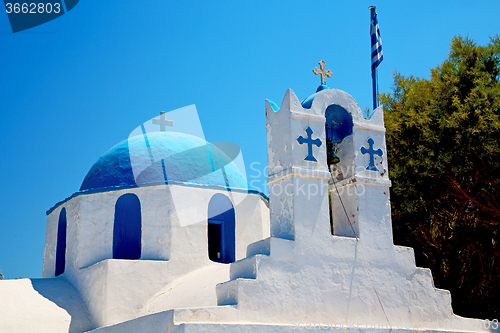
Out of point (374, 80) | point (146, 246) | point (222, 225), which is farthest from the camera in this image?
point (374, 80)

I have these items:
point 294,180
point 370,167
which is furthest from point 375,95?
point 294,180

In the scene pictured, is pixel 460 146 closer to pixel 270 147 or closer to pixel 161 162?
pixel 270 147

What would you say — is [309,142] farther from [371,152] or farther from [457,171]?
[457,171]

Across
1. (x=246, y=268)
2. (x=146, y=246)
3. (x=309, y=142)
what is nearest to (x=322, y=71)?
(x=309, y=142)

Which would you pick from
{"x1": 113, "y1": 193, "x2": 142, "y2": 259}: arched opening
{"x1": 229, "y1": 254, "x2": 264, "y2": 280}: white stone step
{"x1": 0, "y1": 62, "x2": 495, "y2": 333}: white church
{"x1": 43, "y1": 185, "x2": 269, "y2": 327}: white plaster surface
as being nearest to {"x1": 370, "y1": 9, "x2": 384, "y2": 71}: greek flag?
{"x1": 0, "y1": 62, "x2": 495, "y2": 333}: white church

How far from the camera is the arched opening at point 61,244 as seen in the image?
34.1 feet

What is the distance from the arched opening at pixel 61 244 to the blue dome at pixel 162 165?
789mm

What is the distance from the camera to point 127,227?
9898 millimetres

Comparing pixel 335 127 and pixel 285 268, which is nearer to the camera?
pixel 285 268

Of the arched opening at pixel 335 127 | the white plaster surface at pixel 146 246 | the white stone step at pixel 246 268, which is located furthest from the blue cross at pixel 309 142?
the white plaster surface at pixel 146 246

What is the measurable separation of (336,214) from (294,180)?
45.0 inches

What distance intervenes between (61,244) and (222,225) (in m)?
3.39

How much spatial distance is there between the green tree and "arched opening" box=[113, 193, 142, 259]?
5856 millimetres

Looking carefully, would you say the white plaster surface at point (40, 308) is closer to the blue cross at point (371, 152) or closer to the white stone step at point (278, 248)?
the white stone step at point (278, 248)
